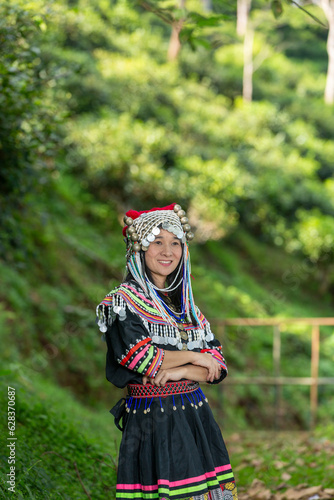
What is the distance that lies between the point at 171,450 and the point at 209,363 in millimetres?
464

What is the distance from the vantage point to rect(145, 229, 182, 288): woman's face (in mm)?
3074

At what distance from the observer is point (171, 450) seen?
2.80m

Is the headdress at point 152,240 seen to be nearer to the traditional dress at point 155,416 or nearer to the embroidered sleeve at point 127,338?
the traditional dress at point 155,416

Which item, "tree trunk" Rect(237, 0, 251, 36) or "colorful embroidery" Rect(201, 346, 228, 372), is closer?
"colorful embroidery" Rect(201, 346, 228, 372)

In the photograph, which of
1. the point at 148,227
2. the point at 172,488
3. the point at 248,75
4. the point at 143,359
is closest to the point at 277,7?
the point at 148,227

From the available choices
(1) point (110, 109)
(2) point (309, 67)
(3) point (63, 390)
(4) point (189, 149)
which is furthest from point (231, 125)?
(3) point (63, 390)

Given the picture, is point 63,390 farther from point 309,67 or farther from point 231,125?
point 309,67

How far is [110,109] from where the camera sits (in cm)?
1769

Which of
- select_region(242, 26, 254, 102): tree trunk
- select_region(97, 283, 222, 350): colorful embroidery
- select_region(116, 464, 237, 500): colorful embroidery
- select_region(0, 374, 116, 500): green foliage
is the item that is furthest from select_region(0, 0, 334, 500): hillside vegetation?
select_region(97, 283, 222, 350): colorful embroidery

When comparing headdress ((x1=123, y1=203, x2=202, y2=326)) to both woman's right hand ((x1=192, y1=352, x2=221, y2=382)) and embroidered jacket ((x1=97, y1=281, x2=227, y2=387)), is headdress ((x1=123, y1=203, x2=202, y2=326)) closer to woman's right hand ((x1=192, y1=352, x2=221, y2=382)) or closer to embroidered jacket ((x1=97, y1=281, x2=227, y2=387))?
embroidered jacket ((x1=97, y1=281, x2=227, y2=387))

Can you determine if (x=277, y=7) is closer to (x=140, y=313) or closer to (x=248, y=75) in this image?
(x=140, y=313)

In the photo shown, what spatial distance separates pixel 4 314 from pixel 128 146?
7.95 meters

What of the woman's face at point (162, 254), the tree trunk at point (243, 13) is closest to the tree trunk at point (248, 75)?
the tree trunk at point (243, 13)

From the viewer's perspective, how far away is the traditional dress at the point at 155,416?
2771mm
